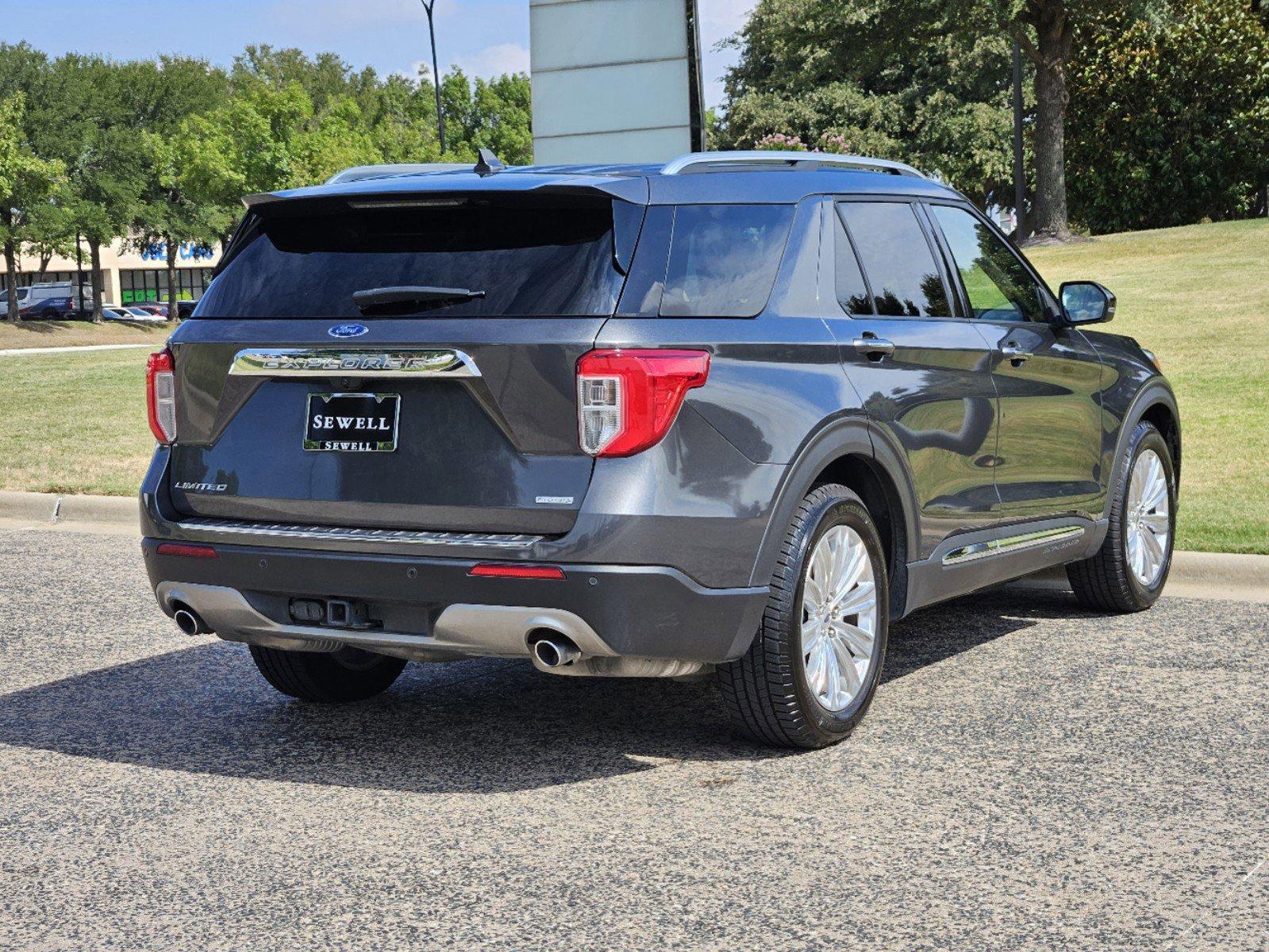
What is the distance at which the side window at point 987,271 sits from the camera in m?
6.34

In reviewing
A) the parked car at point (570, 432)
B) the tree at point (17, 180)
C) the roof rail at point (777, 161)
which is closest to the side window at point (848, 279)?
the parked car at point (570, 432)

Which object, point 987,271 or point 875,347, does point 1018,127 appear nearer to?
point 987,271

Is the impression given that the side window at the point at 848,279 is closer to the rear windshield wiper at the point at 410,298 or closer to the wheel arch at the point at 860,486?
the wheel arch at the point at 860,486

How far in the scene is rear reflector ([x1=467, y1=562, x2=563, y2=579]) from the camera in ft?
14.9

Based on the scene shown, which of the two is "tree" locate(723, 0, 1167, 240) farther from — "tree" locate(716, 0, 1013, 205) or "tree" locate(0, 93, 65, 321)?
"tree" locate(0, 93, 65, 321)

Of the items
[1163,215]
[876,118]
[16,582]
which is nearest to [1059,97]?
[1163,215]

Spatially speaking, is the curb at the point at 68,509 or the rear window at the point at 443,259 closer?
the rear window at the point at 443,259

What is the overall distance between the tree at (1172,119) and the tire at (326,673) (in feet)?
134

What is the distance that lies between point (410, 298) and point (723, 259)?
983mm

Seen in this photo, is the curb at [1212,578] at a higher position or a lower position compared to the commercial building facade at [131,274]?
lower

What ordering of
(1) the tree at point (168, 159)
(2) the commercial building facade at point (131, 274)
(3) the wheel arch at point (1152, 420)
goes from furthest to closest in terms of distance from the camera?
1. (2) the commercial building facade at point (131, 274)
2. (1) the tree at point (168, 159)
3. (3) the wheel arch at point (1152, 420)

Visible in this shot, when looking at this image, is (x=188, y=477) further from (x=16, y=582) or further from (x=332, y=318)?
(x=16, y=582)

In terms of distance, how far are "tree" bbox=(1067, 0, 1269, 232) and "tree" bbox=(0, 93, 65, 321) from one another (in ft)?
114

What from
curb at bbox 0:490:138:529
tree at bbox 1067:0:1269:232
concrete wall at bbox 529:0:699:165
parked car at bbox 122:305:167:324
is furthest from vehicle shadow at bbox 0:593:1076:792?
parked car at bbox 122:305:167:324
